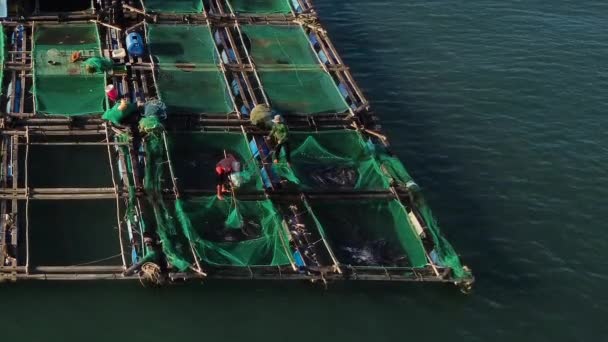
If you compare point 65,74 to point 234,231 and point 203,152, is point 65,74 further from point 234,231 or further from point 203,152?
point 234,231

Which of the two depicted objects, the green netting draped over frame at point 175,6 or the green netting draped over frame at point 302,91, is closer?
the green netting draped over frame at point 302,91

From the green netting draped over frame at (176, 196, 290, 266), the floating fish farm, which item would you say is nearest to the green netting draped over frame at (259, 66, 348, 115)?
the floating fish farm

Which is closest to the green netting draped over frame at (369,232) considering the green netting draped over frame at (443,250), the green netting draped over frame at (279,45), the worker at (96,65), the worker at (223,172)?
the green netting draped over frame at (443,250)

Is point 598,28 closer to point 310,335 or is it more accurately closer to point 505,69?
point 505,69

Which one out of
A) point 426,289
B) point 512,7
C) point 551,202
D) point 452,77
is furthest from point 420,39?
point 426,289

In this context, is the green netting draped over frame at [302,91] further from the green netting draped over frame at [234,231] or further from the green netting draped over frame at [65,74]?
the green netting draped over frame at [65,74]

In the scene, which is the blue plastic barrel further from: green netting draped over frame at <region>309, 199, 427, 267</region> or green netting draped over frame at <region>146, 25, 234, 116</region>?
green netting draped over frame at <region>309, 199, 427, 267</region>
